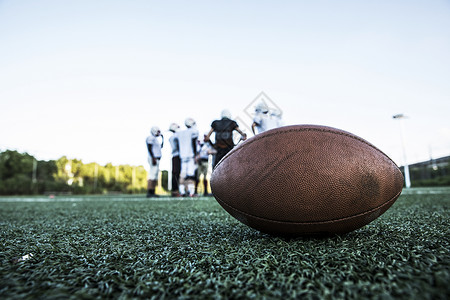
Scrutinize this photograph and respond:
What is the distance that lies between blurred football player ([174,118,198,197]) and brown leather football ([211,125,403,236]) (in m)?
4.93

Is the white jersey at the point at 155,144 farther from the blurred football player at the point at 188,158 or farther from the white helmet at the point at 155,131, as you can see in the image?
the blurred football player at the point at 188,158

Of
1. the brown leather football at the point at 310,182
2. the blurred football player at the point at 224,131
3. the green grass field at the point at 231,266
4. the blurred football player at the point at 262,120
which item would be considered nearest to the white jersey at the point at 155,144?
the blurred football player at the point at 224,131

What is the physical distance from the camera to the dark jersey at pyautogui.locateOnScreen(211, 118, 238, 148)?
5301 mm

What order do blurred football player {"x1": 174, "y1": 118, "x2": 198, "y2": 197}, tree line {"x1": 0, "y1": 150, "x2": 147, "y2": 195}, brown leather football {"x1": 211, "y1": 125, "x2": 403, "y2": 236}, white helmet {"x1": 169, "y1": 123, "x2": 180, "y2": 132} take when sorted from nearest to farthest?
brown leather football {"x1": 211, "y1": 125, "x2": 403, "y2": 236} → blurred football player {"x1": 174, "y1": 118, "x2": 198, "y2": 197} → white helmet {"x1": 169, "y1": 123, "x2": 180, "y2": 132} → tree line {"x1": 0, "y1": 150, "x2": 147, "y2": 195}

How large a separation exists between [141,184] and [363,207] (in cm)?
3005

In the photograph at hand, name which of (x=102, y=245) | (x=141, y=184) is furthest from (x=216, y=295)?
(x=141, y=184)

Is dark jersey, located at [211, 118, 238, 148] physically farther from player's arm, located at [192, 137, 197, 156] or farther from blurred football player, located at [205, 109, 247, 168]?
player's arm, located at [192, 137, 197, 156]

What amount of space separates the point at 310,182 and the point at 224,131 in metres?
4.08

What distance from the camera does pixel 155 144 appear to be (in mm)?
6984

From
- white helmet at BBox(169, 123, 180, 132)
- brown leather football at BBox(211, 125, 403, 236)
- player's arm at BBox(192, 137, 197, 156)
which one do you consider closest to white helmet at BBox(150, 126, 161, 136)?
white helmet at BBox(169, 123, 180, 132)

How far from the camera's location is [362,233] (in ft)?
5.01

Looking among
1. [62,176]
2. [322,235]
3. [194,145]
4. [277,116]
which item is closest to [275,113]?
[277,116]

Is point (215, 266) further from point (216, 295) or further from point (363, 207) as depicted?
point (363, 207)

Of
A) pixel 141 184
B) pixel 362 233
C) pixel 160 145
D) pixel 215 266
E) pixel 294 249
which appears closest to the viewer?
pixel 215 266
